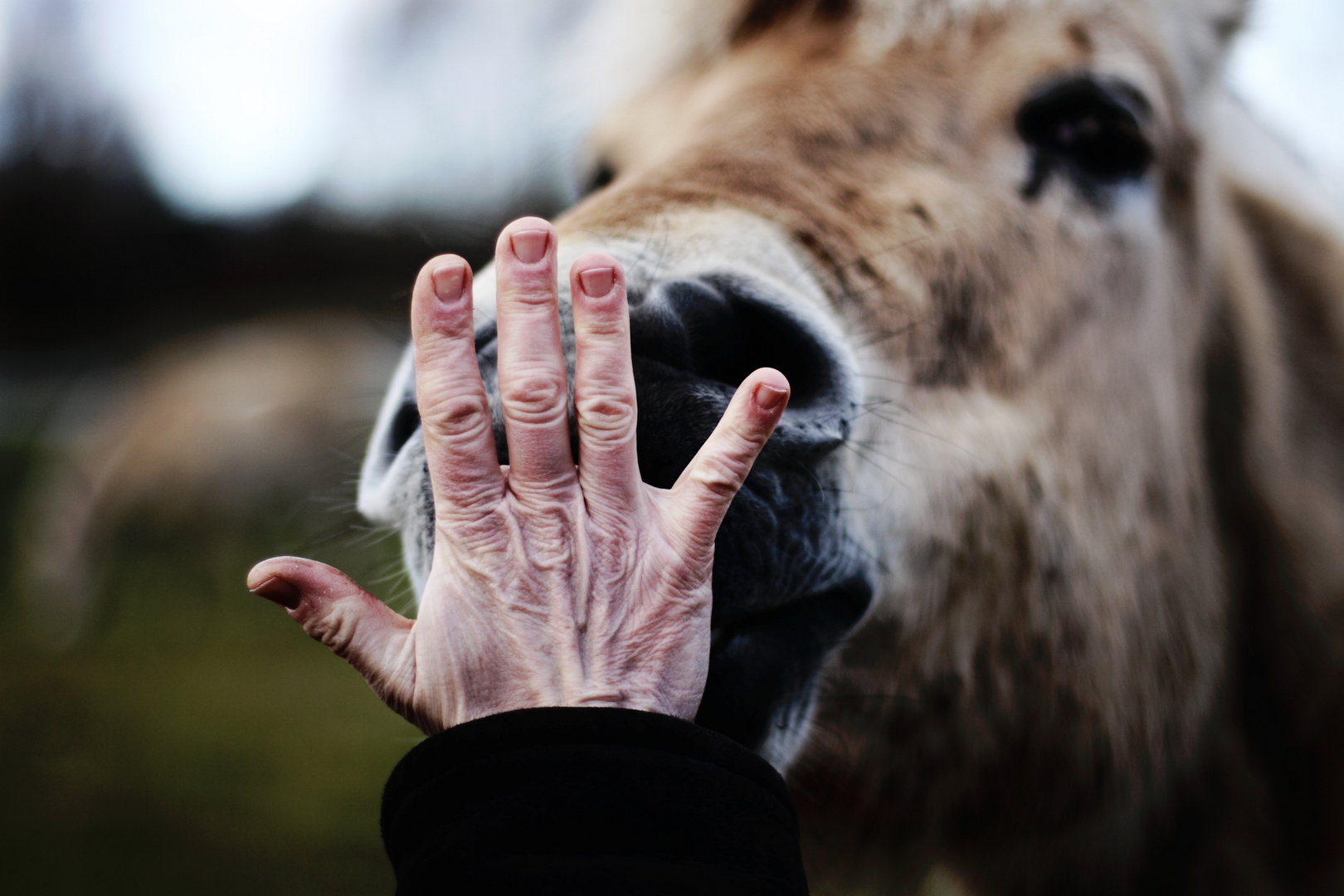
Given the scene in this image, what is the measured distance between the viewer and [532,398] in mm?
461

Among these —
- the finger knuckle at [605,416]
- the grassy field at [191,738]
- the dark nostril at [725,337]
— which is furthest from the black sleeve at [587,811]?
the grassy field at [191,738]

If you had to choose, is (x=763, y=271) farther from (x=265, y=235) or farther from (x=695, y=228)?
(x=265, y=235)

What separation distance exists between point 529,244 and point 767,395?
0.16 meters

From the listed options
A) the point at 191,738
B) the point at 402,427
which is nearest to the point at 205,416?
the point at 191,738

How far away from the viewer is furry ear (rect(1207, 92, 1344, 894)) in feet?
3.61

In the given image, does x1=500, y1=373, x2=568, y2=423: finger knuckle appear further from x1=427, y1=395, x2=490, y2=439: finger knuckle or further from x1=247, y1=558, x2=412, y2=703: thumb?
x1=247, y1=558, x2=412, y2=703: thumb

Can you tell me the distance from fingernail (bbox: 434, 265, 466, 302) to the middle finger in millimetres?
22

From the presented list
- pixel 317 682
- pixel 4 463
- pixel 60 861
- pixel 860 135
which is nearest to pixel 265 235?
pixel 4 463

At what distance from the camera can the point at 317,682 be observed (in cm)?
426

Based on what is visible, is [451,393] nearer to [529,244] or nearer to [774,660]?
[529,244]

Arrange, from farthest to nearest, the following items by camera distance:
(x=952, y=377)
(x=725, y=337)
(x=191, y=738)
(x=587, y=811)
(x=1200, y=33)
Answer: (x=191, y=738)
(x=1200, y=33)
(x=952, y=377)
(x=725, y=337)
(x=587, y=811)

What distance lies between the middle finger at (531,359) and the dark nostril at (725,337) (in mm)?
121

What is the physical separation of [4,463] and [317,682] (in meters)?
4.19

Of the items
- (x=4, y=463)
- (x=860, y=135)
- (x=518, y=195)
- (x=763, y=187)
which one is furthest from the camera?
(x=4, y=463)
